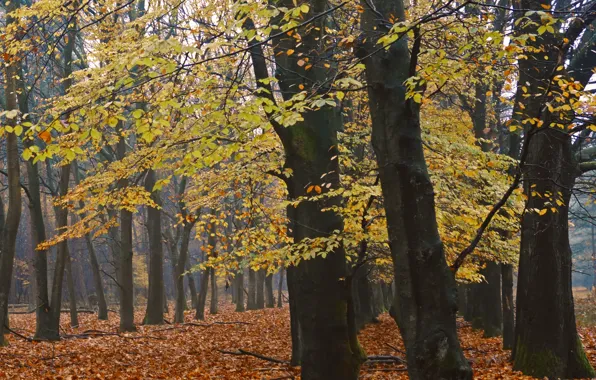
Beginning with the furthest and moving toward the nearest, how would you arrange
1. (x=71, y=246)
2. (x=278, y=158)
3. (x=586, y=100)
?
1. (x=71, y=246)
2. (x=278, y=158)
3. (x=586, y=100)

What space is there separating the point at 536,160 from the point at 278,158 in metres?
4.48

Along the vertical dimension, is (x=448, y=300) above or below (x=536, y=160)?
below

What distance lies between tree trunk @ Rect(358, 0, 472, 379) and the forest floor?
479 centimetres

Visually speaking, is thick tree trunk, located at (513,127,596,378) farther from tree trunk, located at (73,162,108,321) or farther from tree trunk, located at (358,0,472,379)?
tree trunk, located at (73,162,108,321)

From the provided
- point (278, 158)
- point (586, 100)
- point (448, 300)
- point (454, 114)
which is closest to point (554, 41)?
point (586, 100)

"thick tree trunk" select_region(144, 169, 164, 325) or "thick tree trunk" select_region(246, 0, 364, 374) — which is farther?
"thick tree trunk" select_region(144, 169, 164, 325)

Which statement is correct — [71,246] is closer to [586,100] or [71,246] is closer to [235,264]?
[235,264]

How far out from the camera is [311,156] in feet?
25.2

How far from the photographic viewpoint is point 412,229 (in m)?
4.59

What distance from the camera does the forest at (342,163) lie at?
4.66m

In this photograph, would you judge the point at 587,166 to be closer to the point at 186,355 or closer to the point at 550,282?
the point at 550,282

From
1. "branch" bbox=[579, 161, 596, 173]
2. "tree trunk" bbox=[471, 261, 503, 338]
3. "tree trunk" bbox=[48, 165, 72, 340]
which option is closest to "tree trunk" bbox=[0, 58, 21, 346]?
"tree trunk" bbox=[48, 165, 72, 340]

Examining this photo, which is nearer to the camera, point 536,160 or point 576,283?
point 536,160

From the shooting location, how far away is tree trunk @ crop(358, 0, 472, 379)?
4.43 metres
